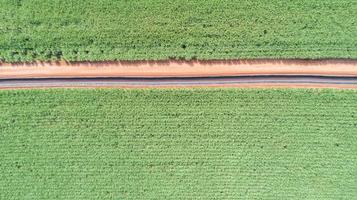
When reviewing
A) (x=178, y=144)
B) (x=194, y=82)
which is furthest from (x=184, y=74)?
Result: (x=178, y=144)

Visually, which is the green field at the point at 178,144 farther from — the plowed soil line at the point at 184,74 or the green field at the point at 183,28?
the green field at the point at 183,28

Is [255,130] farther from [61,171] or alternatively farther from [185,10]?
[61,171]

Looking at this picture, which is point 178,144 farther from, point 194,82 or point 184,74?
point 184,74

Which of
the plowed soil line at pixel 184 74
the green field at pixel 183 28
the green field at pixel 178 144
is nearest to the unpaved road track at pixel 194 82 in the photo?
the plowed soil line at pixel 184 74

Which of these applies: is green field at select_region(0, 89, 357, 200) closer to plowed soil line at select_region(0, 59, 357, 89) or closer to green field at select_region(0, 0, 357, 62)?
plowed soil line at select_region(0, 59, 357, 89)

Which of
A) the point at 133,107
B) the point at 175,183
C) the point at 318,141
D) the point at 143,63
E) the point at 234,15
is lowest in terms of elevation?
the point at 175,183

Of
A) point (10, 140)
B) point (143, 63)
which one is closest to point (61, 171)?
point (10, 140)
